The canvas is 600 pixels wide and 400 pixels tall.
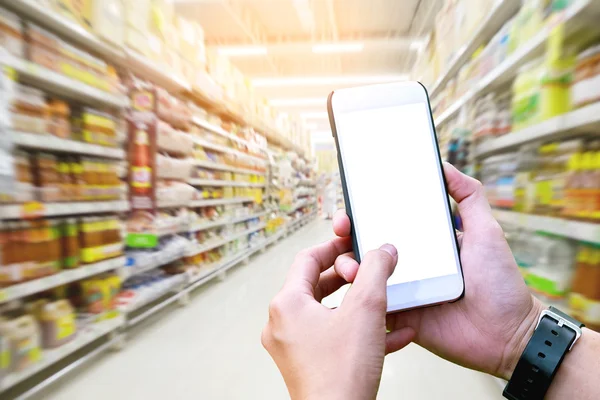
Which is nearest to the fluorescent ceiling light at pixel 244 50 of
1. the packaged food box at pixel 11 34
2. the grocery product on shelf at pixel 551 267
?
the packaged food box at pixel 11 34

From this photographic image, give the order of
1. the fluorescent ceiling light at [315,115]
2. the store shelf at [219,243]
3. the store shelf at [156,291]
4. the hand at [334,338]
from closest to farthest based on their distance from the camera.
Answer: the hand at [334,338] → the store shelf at [156,291] → the store shelf at [219,243] → the fluorescent ceiling light at [315,115]

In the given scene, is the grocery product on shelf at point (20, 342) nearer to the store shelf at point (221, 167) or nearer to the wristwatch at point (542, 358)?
the wristwatch at point (542, 358)

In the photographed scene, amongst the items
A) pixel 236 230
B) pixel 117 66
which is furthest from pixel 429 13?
pixel 117 66

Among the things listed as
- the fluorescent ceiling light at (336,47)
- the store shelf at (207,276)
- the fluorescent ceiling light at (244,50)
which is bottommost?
the store shelf at (207,276)

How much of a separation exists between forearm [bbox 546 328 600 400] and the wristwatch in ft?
0.06

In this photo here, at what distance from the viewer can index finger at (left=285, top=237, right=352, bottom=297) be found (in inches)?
20.7

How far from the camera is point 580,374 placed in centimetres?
57

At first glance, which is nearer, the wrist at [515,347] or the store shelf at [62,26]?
the wrist at [515,347]

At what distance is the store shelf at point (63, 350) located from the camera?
1233 mm

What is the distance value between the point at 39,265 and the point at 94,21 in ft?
3.78

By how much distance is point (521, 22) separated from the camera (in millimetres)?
1350

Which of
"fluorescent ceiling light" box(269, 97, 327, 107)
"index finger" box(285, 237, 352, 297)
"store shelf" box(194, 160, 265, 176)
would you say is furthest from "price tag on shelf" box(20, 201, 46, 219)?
"fluorescent ceiling light" box(269, 97, 327, 107)

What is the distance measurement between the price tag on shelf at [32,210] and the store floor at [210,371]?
731mm

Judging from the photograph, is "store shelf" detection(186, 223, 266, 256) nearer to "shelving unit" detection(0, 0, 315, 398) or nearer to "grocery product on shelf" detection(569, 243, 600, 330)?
"shelving unit" detection(0, 0, 315, 398)
